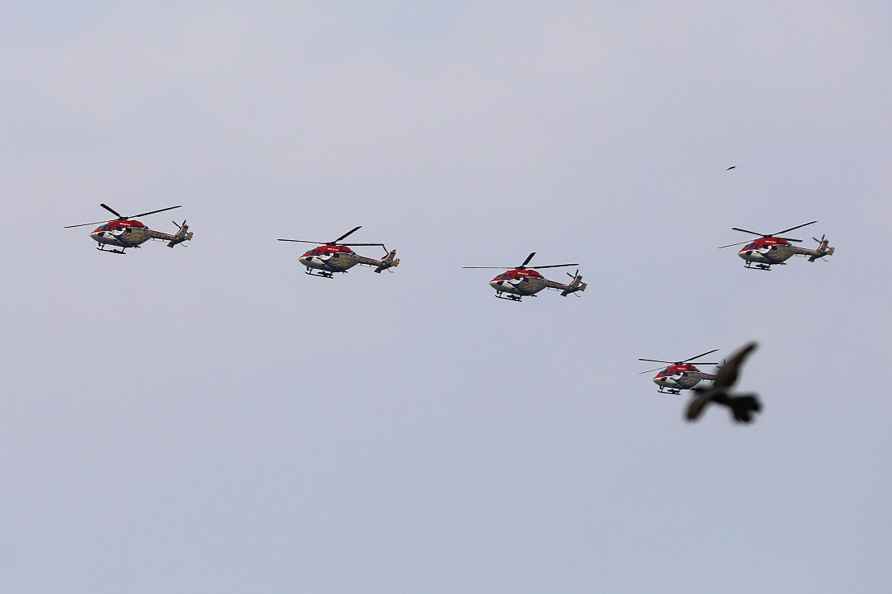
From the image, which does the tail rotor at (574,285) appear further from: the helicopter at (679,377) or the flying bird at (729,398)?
the flying bird at (729,398)

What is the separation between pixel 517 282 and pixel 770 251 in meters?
34.6

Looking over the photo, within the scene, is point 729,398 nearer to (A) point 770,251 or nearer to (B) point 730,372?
(B) point 730,372

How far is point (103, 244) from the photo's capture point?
177 meters

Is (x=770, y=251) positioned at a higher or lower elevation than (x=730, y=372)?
lower

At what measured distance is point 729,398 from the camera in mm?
44750

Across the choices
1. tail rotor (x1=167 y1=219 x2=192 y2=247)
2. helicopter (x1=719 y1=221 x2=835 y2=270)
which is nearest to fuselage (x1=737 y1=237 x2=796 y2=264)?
helicopter (x1=719 y1=221 x2=835 y2=270)

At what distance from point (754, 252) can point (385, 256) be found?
47.6 metres

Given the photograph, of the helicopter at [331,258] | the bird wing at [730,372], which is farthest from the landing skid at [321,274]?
the bird wing at [730,372]

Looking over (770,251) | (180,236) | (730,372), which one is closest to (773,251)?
(770,251)

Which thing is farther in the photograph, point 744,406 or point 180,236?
point 180,236

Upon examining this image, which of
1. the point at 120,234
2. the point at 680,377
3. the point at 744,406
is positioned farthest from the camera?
the point at 680,377

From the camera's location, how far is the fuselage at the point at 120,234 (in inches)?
6959

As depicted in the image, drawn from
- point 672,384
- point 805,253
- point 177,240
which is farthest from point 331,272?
point 805,253

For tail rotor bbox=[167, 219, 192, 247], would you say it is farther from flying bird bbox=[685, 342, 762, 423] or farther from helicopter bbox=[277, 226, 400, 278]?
flying bird bbox=[685, 342, 762, 423]
